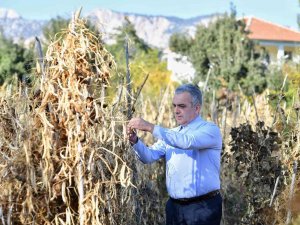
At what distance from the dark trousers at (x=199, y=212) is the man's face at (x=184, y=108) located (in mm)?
551

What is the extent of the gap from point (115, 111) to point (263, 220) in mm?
2715

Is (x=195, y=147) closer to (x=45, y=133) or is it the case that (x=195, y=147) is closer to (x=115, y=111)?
(x=115, y=111)

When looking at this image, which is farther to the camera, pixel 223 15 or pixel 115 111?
pixel 223 15

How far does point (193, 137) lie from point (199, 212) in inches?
21.7

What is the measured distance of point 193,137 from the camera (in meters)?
→ 3.71

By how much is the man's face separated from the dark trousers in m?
0.55

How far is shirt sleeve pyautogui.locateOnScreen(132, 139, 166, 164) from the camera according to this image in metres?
4.05

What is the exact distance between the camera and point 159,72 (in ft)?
81.6

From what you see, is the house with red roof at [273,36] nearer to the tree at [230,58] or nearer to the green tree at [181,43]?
the green tree at [181,43]

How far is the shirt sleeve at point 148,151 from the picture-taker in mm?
4051

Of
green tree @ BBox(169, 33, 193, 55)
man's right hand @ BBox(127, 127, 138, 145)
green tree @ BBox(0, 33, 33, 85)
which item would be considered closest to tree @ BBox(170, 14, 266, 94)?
green tree @ BBox(169, 33, 193, 55)

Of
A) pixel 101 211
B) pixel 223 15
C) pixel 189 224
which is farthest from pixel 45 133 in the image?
pixel 223 15

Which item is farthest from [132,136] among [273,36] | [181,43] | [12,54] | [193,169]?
[273,36]

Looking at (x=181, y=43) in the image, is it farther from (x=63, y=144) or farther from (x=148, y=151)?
(x=63, y=144)
